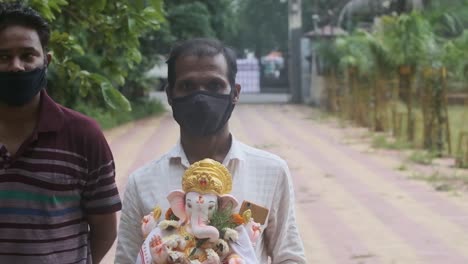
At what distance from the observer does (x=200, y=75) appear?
2418mm

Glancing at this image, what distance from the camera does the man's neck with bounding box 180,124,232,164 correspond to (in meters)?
2.45

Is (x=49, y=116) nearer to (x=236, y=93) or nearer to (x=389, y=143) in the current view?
(x=236, y=93)

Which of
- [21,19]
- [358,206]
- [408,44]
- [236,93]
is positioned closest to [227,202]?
[236,93]

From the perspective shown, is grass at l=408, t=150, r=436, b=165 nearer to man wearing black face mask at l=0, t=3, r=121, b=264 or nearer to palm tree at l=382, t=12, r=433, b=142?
palm tree at l=382, t=12, r=433, b=142

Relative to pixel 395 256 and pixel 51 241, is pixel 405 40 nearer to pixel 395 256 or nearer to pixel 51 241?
pixel 395 256

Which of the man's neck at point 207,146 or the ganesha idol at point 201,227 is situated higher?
the man's neck at point 207,146

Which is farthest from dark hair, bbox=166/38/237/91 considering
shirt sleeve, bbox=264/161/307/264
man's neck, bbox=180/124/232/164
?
shirt sleeve, bbox=264/161/307/264

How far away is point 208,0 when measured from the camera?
82.0 ft

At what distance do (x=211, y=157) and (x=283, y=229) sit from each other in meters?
0.28

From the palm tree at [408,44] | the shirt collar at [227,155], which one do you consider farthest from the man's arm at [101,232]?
the palm tree at [408,44]

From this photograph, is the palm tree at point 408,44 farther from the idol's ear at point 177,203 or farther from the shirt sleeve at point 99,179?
the idol's ear at point 177,203

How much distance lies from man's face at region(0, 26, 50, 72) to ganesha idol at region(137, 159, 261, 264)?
0.65m

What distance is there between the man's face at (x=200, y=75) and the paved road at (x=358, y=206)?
4.59 metres

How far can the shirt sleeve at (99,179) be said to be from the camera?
105 inches
